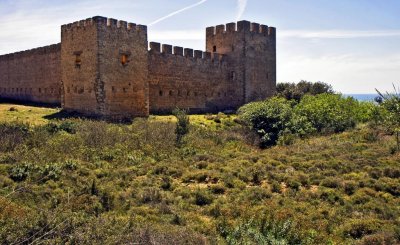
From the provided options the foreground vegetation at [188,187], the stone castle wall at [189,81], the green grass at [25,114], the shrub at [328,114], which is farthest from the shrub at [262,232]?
the stone castle wall at [189,81]

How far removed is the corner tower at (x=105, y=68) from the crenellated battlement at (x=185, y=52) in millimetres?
2411

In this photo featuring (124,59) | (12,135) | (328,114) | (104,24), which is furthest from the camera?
(328,114)

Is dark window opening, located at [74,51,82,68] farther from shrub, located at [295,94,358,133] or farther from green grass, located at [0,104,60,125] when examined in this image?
shrub, located at [295,94,358,133]

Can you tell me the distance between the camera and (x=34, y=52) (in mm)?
34688

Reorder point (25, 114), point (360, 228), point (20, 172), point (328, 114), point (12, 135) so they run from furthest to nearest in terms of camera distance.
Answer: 1. point (328, 114)
2. point (25, 114)
3. point (12, 135)
4. point (20, 172)
5. point (360, 228)

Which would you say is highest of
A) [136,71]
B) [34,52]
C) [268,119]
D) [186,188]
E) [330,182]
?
[34,52]

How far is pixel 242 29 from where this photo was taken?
1356 inches

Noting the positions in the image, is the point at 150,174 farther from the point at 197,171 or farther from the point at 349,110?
the point at 349,110

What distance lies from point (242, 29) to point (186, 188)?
2323cm

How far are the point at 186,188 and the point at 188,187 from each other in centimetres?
33

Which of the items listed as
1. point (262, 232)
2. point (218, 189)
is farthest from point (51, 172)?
point (262, 232)

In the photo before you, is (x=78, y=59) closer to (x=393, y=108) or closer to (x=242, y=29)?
(x=242, y=29)

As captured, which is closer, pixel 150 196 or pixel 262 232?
pixel 262 232

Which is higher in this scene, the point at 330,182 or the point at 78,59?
the point at 78,59
